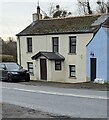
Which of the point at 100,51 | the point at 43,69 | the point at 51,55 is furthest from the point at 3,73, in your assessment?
the point at 100,51

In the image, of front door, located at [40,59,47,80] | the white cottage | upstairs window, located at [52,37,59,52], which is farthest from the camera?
front door, located at [40,59,47,80]

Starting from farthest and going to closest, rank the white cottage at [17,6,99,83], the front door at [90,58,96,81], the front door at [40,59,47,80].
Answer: the front door at [40,59,47,80], the white cottage at [17,6,99,83], the front door at [90,58,96,81]

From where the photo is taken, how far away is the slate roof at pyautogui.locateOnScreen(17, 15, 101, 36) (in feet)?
101

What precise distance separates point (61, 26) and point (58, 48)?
94.4 inches

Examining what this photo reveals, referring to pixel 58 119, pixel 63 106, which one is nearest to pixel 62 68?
pixel 63 106

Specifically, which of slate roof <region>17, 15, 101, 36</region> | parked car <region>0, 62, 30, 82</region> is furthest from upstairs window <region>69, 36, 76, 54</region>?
parked car <region>0, 62, 30, 82</region>

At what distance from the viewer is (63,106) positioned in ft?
41.2

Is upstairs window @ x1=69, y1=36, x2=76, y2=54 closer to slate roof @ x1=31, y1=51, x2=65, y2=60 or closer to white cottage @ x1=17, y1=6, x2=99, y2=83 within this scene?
white cottage @ x1=17, y1=6, x2=99, y2=83

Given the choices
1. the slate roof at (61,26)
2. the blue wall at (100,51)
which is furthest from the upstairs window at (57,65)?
the blue wall at (100,51)

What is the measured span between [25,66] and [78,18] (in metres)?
8.11

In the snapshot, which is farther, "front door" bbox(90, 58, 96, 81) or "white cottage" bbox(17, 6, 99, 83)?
"white cottage" bbox(17, 6, 99, 83)

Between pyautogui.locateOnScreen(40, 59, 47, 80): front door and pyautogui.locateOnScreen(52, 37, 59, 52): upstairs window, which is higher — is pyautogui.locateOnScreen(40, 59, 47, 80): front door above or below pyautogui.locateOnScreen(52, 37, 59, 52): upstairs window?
below

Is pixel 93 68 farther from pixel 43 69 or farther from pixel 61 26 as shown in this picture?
pixel 61 26

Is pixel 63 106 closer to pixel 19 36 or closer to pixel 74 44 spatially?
pixel 74 44
